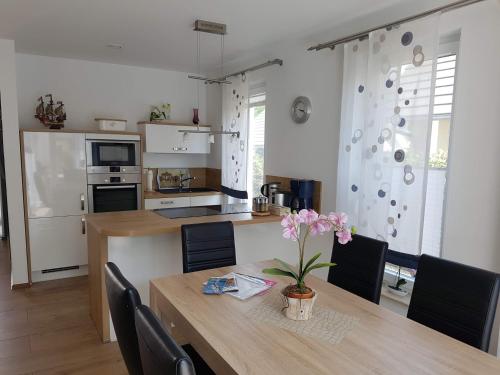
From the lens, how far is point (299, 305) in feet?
5.17

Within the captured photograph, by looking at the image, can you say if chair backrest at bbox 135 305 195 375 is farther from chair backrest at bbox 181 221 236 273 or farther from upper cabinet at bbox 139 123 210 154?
upper cabinet at bbox 139 123 210 154

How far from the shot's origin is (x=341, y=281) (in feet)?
7.38

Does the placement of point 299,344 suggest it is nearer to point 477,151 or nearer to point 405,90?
point 477,151

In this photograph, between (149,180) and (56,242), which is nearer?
(56,242)

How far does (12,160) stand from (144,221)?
1882 mm

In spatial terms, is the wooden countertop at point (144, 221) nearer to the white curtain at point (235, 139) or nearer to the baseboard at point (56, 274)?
the white curtain at point (235, 139)

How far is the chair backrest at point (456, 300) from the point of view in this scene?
5.03ft

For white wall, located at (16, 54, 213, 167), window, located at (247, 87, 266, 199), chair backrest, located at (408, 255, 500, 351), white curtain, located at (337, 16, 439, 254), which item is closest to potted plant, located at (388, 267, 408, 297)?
white curtain, located at (337, 16, 439, 254)

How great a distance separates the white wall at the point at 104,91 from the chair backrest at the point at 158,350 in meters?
4.04

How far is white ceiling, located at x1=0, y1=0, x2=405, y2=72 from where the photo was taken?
2.67 meters

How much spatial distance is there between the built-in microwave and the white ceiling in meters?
1.00

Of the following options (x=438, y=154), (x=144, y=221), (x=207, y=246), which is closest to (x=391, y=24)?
(x=438, y=154)

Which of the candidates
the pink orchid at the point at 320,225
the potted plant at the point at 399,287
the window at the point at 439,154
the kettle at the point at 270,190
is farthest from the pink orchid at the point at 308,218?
the kettle at the point at 270,190

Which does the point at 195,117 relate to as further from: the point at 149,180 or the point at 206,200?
the point at 206,200
